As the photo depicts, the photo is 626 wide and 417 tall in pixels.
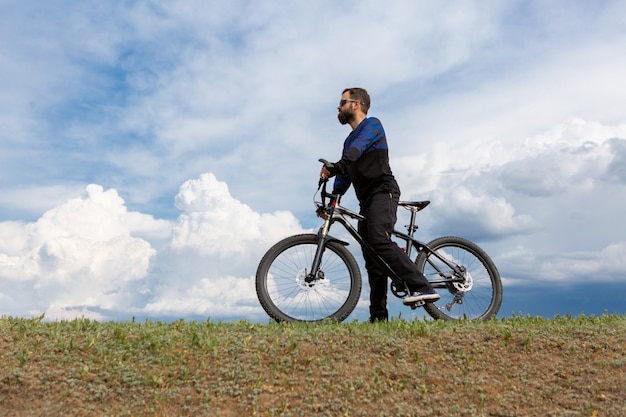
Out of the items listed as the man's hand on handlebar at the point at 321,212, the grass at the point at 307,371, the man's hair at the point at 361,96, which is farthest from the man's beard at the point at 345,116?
the grass at the point at 307,371

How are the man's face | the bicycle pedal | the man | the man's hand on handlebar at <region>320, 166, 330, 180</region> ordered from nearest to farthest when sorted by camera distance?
the man's hand on handlebar at <region>320, 166, 330, 180</region> → the man → the bicycle pedal → the man's face

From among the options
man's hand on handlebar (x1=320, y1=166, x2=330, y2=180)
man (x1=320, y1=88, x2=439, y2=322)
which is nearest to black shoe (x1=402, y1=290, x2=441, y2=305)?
man (x1=320, y1=88, x2=439, y2=322)

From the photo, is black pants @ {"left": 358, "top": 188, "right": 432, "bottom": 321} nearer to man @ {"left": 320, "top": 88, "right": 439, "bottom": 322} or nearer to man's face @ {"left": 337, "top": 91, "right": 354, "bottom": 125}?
man @ {"left": 320, "top": 88, "right": 439, "bottom": 322}

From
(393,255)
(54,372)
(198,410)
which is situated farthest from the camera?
(393,255)

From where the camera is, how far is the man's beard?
911 centimetres

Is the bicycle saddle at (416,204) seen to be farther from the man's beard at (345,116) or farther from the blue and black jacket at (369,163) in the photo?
the man's beard at (345,116)

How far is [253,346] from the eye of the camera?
7.02 metres

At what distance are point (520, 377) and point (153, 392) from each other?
3856mm

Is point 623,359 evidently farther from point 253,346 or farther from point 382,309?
point 253,346

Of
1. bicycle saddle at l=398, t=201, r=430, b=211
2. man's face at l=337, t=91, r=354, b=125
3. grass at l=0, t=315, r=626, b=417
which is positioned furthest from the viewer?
bicycle saddle at l=398, t=201, r=430, b=211

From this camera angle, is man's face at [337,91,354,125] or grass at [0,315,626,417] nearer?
grass at [0,315,626,417]

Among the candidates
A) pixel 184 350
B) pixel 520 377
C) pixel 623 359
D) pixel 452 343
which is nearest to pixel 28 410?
pixel 184 350

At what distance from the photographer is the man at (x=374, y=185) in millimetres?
8742

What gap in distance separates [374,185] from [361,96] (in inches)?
51.5
